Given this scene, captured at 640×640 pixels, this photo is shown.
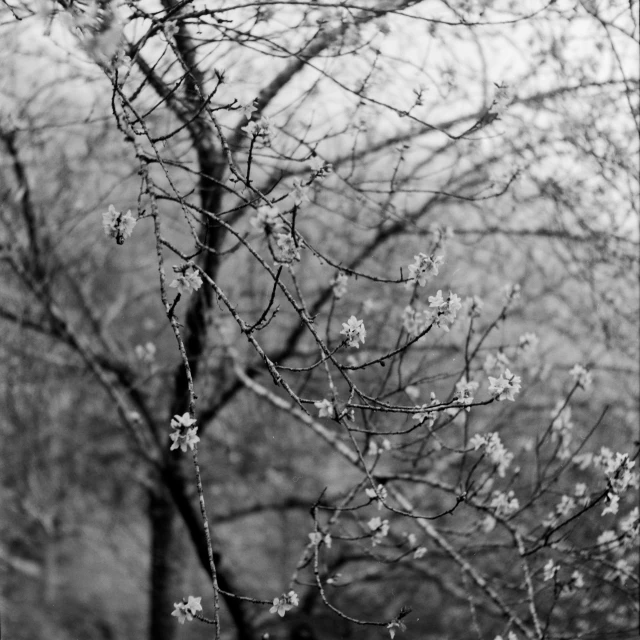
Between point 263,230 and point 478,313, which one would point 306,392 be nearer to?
point 478,313

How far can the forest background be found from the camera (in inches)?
95.8

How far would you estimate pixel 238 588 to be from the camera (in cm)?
484

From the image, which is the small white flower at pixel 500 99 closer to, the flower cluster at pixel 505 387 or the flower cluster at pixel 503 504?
the flower cluster at pixel 505 387

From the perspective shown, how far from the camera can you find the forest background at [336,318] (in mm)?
2434

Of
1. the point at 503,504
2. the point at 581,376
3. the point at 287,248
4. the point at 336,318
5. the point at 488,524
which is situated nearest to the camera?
the point at 287,248

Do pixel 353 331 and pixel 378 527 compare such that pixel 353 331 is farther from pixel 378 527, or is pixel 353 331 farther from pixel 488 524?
pixel 488 524

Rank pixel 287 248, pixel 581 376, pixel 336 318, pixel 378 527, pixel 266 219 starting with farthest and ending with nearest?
1. pixel 336 318
2. pixel 581 376
3. pixel 378 527
4. pixel 287 248
5. pixel 266 219

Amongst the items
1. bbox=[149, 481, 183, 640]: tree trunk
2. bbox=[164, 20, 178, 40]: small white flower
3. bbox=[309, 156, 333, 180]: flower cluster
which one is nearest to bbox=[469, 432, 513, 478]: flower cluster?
bbox=[309, 156, 333, 180]: flower cluster

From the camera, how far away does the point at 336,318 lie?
Result: 6.09 metres

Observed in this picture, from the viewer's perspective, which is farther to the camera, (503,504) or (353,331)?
(503,504)

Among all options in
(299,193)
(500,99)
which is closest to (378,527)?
(299,193)

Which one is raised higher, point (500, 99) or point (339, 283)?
point (500, 99)

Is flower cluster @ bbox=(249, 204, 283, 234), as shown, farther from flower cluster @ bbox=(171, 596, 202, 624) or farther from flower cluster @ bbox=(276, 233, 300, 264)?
flower cluster @ bbox=(171, 596, 202, 624)

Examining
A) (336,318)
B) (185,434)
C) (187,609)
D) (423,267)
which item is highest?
(336,318)
